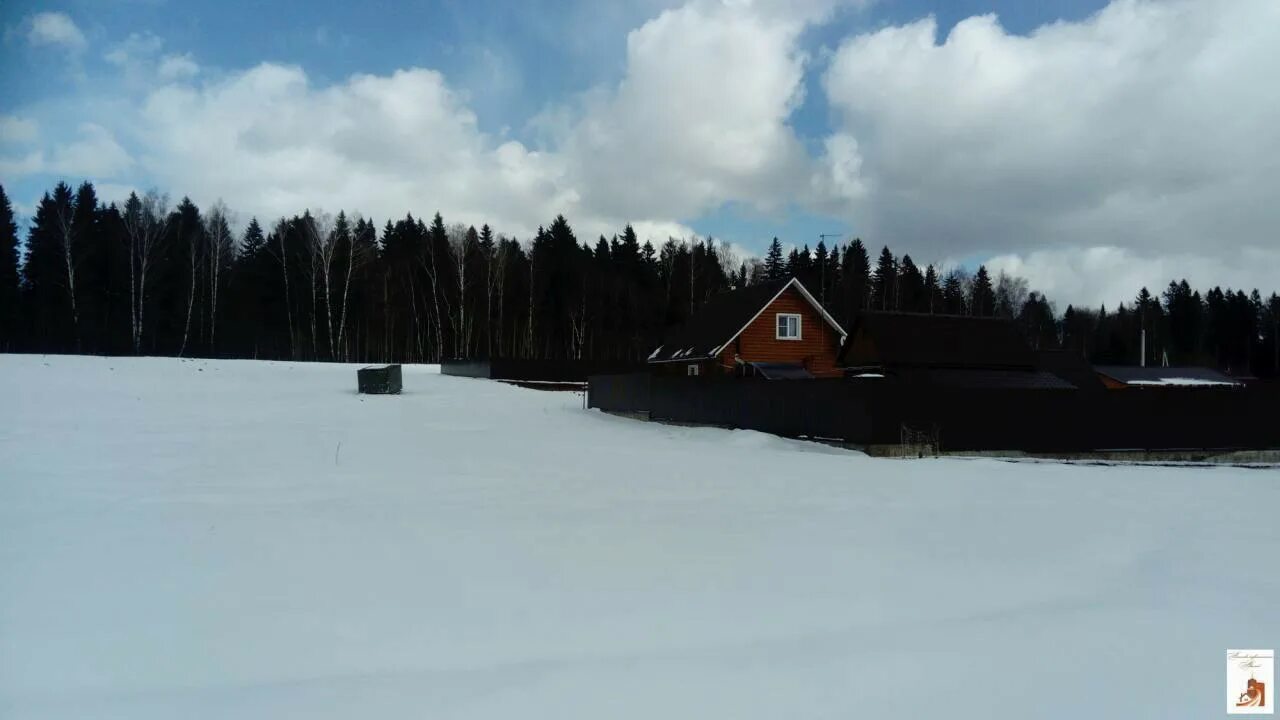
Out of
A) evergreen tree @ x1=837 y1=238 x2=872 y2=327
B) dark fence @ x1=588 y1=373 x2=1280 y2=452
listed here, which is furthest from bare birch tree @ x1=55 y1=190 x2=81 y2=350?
evergreen tree @ x1=837 y1=238 x2=872 y2=327

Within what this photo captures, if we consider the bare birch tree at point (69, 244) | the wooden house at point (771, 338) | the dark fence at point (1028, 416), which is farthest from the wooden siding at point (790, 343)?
the bare birch tree at point (69, 244)

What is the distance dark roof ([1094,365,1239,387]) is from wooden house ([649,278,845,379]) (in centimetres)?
2183

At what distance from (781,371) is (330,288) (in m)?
43.4

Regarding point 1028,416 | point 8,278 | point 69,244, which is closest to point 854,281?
point 1028,416

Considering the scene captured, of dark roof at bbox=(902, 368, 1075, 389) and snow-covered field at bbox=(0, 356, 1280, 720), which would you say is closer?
snow-covered field at bbox=(0, 356, 1280, 720)

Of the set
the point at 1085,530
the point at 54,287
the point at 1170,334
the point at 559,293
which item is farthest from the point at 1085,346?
the point at 54,287

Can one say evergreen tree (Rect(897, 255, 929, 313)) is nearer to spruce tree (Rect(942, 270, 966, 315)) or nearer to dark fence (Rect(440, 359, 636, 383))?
spruce tree (Rect(942, 270, 966, 315))

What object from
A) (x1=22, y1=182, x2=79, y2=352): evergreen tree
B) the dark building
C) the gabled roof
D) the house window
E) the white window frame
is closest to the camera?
the dark building

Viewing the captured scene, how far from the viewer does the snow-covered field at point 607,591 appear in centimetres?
363

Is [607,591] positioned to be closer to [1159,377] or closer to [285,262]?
[1159,377]

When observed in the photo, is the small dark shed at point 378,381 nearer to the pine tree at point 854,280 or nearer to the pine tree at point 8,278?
the pine tree at point 8,278

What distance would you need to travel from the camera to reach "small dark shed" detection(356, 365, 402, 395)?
91.8 ft

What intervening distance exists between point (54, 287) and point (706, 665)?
6338cm

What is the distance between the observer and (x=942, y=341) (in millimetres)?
25547
